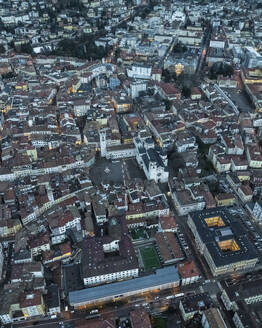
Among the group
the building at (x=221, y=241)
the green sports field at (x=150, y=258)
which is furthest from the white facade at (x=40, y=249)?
the building at (x=221, y=241)

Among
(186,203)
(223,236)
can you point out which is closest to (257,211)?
(223,236)

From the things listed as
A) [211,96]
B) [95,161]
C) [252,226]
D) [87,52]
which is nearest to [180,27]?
[87,52]

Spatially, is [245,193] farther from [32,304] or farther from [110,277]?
[32,304]

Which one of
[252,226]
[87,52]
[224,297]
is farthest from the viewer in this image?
[87,52]

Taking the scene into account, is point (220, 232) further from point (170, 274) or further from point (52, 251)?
point (52, 251)

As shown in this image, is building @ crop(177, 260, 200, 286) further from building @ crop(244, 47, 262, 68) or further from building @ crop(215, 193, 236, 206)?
building @ crop(244, 47, 262, 68)
